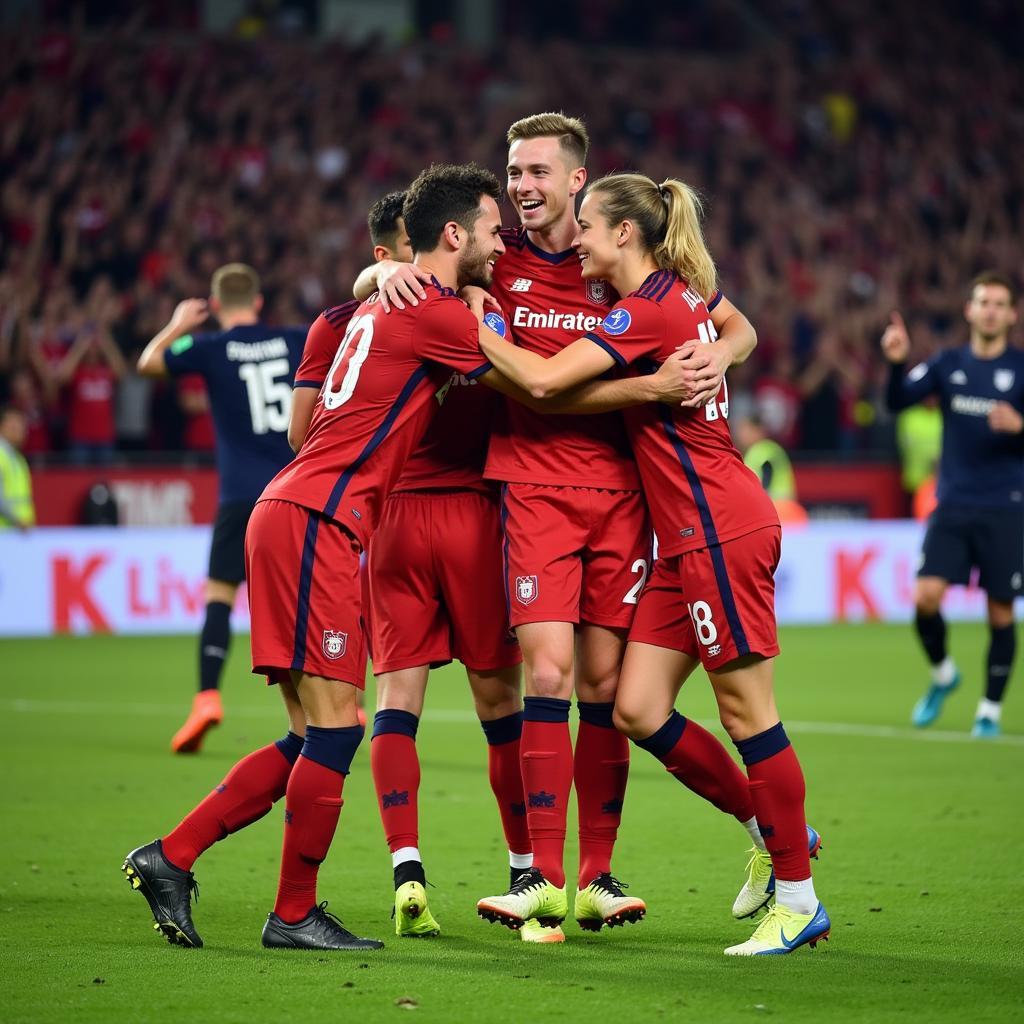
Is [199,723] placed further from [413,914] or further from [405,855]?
[413,914]

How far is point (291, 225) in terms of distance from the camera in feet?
67.6

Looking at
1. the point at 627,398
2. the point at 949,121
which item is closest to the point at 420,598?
the point at 627,398

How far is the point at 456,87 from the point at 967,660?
523 inches

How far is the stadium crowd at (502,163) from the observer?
18.5 meters

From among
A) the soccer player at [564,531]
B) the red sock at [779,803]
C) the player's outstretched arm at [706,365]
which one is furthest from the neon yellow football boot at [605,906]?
the player's outstretched arm at [706,365]

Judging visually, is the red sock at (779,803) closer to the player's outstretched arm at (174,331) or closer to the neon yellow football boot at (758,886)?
the neon yellow football boot at (758,886)

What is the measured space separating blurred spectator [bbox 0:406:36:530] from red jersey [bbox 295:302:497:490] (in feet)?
34.3

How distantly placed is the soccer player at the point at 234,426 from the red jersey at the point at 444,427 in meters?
3.61

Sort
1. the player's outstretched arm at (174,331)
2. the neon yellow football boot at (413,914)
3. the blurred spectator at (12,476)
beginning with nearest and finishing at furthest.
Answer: the neon yellow football boot at (413,914) → the player's outstretched arm at (174,331) → the blurred spectator at (12,476)

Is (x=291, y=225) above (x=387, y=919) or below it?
above

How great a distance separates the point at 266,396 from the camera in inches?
365

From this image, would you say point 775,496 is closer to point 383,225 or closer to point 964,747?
point 964,747

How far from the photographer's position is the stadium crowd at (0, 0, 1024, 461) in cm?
1848

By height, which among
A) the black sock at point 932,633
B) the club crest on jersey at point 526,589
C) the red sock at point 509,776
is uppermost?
the club crest on jersey at point 526,589
